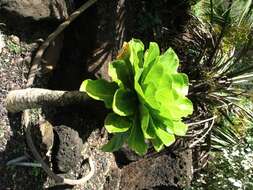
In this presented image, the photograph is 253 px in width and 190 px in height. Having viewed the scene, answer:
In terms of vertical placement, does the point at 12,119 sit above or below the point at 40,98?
below

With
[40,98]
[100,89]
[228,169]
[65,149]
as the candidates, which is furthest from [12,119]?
[228,169]

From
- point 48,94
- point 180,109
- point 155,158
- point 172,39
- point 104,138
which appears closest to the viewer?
point 180,109

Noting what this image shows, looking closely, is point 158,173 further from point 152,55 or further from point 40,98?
point 152,55

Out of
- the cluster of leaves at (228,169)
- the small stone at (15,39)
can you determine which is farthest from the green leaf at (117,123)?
the cluster of leaves at (228,169)

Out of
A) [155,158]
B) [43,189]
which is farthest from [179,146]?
[43,189]

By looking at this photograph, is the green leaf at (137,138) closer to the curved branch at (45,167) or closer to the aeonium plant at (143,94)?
the aeonium plant at (143,94)

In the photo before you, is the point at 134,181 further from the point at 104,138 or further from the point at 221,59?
the point at 221,59
